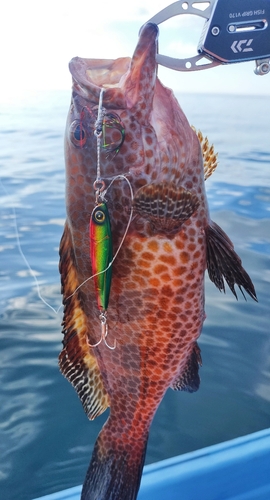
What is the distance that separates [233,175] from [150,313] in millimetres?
9360

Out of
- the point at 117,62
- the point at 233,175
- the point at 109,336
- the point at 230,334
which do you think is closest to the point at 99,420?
the point at 230,334

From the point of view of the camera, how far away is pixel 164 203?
1.42 meters

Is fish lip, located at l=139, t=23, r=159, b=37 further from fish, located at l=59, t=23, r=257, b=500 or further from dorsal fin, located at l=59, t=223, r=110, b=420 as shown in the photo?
dorsal fin, located at l=59, t=223, r=110, b=420

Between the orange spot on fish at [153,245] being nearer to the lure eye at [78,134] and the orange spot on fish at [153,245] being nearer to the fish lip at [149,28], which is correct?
the lure eye at [78,134]

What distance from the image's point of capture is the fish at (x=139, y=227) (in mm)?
1442

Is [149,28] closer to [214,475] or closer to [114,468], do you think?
[114,468]

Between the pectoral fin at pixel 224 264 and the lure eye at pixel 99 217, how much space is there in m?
0.41

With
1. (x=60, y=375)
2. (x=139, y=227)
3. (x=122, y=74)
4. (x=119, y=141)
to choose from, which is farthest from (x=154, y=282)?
(x=60, y=375)

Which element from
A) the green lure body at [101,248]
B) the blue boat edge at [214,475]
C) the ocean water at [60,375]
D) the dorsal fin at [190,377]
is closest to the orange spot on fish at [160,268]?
the green lure body at [101,248]

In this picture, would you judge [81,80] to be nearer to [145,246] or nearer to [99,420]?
[145,246]

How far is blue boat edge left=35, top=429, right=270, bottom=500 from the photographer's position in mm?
2568

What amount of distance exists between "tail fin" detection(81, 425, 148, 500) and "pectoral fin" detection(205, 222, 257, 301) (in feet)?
2.42

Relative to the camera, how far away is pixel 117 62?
1.50m

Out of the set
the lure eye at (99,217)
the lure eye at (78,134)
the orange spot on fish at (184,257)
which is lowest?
the orange spot on fish at (184,257)
